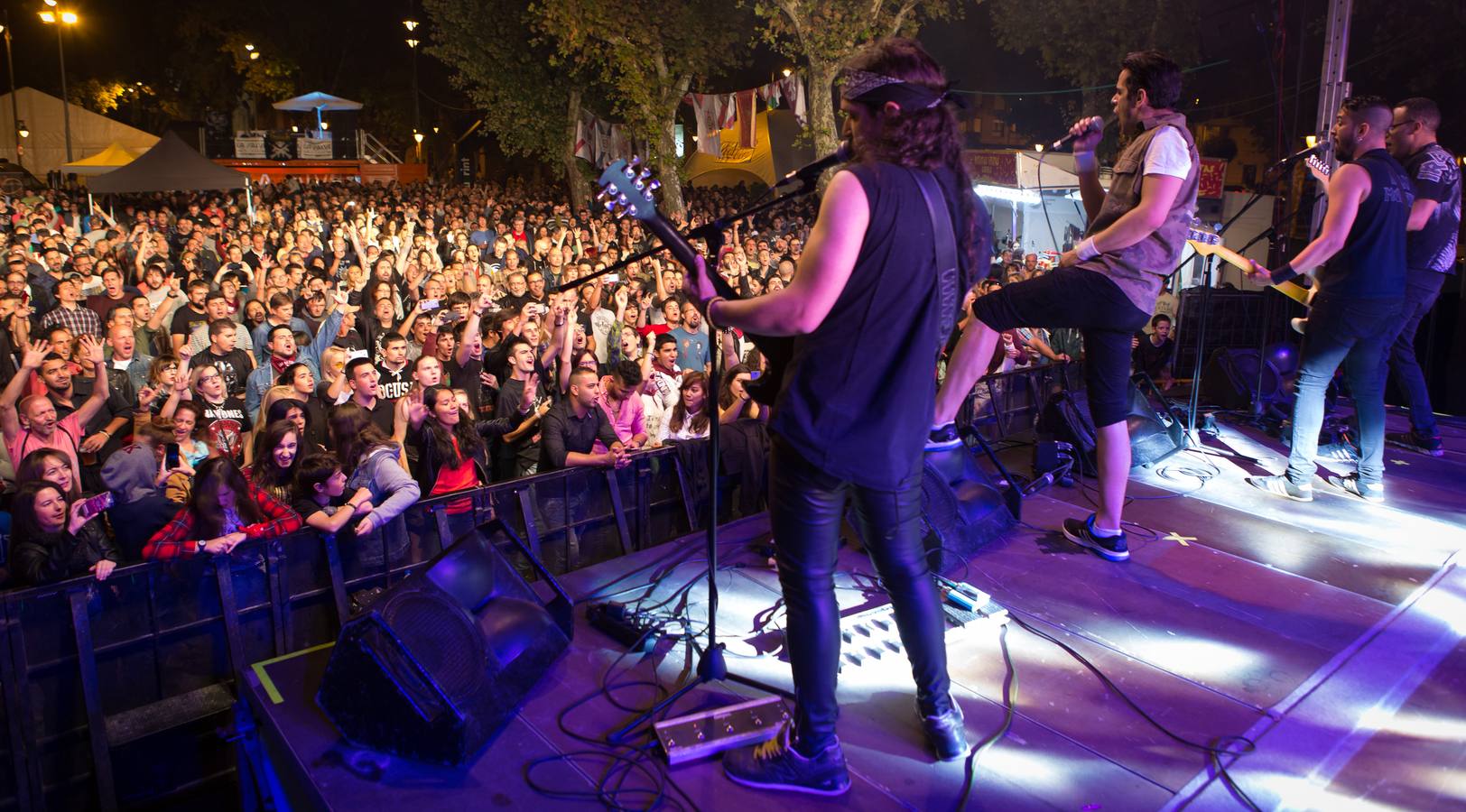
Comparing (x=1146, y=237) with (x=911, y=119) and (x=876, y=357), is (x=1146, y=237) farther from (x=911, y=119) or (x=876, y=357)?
(x=876, y=357)

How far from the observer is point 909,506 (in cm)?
207

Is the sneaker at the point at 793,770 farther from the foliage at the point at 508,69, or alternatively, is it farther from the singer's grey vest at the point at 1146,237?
the foliage at the point at 508,69

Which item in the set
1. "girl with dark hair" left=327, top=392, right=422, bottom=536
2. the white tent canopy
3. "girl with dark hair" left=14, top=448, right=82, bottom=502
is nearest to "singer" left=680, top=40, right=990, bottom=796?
"girl with dark hair" left=327, top=392, right=422, bottom=536

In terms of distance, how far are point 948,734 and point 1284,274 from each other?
9.55 ft

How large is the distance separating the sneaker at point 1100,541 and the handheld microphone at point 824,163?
2018 mm

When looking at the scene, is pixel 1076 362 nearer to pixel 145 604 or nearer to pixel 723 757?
pixel 723 757

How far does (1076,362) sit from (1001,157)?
30.0 ft

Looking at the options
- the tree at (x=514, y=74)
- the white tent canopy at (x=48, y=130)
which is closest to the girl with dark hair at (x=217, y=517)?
the tree at (x=514, y=74)

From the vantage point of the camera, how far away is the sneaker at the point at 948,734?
2.23m

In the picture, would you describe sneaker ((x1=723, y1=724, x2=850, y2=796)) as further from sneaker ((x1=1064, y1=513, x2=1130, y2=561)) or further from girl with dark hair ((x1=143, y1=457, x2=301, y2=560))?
girl with dark hair ((x1=143, y1=457, x2=301, y2=560))

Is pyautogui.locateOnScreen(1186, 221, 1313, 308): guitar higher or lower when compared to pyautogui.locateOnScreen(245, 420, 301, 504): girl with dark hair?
higher

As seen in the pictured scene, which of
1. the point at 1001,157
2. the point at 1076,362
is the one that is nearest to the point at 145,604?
the point at 1076,362

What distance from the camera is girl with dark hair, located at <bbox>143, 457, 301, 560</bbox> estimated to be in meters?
3.51

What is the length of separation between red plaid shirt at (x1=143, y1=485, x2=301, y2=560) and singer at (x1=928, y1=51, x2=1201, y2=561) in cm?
262
